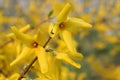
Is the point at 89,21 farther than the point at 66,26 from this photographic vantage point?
Yes

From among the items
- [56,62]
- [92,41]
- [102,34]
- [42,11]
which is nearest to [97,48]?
[92,41]

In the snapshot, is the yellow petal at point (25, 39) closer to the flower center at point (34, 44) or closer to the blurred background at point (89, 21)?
the flower center at point (34, 44)

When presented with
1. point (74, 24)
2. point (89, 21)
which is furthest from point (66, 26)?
point (89, 21)

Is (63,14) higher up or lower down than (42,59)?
higher up

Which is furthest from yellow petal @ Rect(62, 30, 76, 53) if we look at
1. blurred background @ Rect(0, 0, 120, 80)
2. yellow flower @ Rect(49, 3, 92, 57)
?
blurred background @ Rect(0, 0, 120, 80)

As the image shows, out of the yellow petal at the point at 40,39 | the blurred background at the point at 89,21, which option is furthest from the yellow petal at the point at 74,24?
the blurred background at the point at 89,21

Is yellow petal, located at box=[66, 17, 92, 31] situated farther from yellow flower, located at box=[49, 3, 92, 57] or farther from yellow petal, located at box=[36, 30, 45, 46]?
yellow petal, located at box=[36, 30, 45, 46]

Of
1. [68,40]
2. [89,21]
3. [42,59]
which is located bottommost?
[42,59]

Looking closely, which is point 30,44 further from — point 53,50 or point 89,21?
point 89,21

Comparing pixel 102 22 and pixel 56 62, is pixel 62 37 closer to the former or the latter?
pixel 56 62
